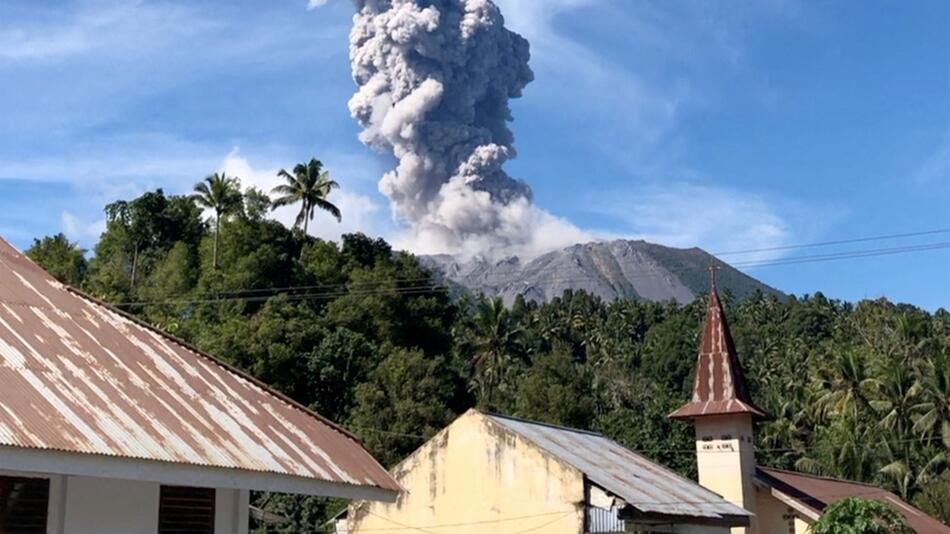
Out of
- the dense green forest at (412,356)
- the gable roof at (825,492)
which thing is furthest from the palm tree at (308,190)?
the gable roof at (825,492)

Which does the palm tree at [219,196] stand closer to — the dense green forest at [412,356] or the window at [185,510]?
the dense green forest at [412,356]

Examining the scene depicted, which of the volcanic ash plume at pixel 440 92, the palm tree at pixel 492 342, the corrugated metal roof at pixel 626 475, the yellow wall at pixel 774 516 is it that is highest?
the volcanic ash plume at pixel 440 92

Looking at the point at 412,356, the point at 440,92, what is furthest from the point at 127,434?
the point at 440,92

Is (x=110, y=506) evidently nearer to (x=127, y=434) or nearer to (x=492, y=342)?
(x=127, y=434)

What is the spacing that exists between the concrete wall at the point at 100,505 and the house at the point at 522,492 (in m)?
11.3

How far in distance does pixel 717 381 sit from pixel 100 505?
25226mm

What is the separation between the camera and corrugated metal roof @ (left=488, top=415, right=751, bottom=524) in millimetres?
23016

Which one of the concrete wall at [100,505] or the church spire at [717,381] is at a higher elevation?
the church spire at [717,381]

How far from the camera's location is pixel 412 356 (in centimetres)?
5647

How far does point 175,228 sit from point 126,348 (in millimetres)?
66571

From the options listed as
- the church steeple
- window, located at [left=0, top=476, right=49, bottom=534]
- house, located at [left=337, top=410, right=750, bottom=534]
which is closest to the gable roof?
the church steeple

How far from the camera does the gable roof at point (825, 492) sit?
33.9 m

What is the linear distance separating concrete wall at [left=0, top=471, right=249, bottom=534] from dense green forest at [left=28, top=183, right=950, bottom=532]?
3132 cm

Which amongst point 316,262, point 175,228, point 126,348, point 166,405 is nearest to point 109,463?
point 166,405
